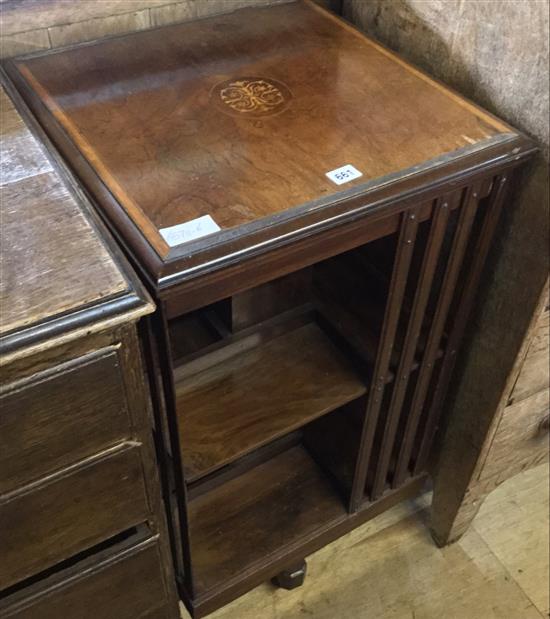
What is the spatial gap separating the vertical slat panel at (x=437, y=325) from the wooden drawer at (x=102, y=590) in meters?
0.48

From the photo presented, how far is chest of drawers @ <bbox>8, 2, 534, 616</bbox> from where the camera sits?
0.75 meters

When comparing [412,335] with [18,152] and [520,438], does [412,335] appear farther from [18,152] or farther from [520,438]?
[18,152]

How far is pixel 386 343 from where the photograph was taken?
0.99 meters

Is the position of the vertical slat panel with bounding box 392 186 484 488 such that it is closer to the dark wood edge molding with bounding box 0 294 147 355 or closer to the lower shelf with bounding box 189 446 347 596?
the lower shelf with bounding box 189 446 347 596

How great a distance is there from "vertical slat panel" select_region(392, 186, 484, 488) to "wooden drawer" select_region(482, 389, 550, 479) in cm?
14

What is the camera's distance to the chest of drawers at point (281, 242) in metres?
0.75

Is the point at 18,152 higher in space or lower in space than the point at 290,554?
higher

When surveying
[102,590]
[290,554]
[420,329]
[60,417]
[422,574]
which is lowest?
[422,574]

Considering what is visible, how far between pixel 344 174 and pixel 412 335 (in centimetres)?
31

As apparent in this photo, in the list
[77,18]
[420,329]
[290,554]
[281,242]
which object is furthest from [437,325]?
[77,18]

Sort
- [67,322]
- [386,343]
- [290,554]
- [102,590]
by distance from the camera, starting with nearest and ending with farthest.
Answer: [67,322] < [102,590] < [386,343] < [290,554]

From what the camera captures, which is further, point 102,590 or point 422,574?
point 422,574

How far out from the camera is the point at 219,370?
111 centimetres

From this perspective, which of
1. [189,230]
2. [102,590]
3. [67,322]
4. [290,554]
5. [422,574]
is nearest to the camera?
[67,322]
